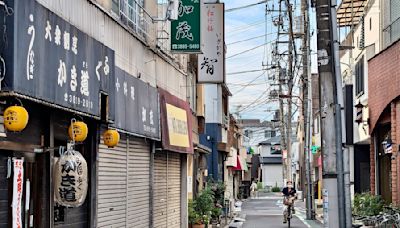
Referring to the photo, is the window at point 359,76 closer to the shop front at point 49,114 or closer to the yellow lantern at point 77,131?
the shop front at point 49,114

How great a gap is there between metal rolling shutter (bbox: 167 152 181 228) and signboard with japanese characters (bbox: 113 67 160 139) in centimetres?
363

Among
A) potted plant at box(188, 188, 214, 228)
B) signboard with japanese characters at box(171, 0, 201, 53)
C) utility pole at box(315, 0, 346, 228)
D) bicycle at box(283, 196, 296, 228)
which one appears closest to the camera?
utility pole at box(315, 0, 346, 228)

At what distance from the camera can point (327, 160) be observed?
12242 millimetres

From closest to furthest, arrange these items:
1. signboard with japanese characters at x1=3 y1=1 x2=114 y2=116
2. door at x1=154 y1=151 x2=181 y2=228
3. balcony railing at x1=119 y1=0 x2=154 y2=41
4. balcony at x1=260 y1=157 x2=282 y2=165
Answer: signboard with japanese characters at x1=3 y1=1 x2=114 y2=116, balcony railing at x1=119 y1=0 x2=154 y2=41, door at x1=154 y1=151 x2=181 y2=228, balcony at x1=260 y1=157 x2=282 y2=165

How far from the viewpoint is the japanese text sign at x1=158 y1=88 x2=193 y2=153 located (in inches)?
674

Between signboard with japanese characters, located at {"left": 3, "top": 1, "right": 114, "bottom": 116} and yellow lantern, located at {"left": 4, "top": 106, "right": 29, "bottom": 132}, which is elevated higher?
signboard with japanese characters, located at {"left": 3, "top": 1, "right": 114, "bottom": 116}

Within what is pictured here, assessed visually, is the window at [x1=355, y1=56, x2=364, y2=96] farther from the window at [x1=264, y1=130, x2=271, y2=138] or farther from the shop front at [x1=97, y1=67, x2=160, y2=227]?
the window at [x1=264, y1=130, x2=271, y2=138]

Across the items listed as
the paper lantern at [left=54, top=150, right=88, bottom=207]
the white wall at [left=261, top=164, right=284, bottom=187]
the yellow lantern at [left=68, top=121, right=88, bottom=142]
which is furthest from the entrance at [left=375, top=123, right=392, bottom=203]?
the white wall at [left=261, top=164, right=284, bottom=187]

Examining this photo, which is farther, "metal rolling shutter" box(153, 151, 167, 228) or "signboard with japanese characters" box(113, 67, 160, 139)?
"metal rolling shutter" box(153, 151, 167, 228)

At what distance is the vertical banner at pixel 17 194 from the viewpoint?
316 inches

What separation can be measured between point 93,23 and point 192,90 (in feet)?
49.0

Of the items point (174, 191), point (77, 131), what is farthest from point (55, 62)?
point (174, 191)

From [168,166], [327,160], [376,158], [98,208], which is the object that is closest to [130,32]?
[98,208]

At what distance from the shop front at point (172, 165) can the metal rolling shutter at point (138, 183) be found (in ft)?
3.25
